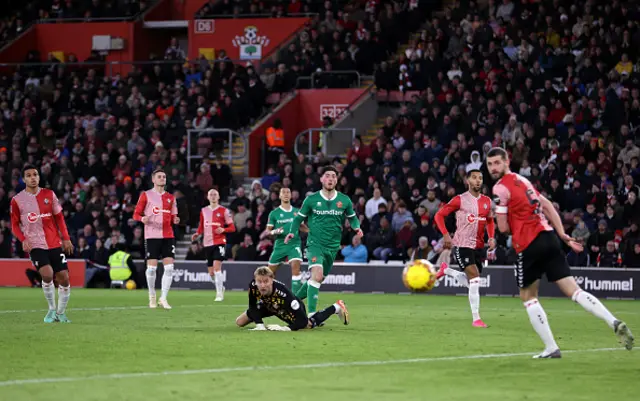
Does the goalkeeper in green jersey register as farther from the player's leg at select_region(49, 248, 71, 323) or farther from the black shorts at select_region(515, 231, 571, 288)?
the black shorts at select_region(515, 231, 571, 288)

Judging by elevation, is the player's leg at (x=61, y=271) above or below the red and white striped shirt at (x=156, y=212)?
below

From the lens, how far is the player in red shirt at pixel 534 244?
12203 millimetres

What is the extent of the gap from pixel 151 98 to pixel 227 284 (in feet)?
38.3

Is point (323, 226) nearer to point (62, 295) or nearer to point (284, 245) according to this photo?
point (62, 295)

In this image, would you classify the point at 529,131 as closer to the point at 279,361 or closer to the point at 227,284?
the point at 227,284

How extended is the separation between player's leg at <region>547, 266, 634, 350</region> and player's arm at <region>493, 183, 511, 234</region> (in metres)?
0.70

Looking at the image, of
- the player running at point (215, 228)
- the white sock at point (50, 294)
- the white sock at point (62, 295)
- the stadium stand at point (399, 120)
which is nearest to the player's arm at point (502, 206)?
the white sock at point (62, 295)

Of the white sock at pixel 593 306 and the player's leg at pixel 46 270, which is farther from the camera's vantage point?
the player's leg at pixel 46 270

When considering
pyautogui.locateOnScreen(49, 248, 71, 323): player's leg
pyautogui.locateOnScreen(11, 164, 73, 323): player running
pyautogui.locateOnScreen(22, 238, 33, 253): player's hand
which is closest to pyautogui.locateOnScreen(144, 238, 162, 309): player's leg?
pyautogui.locateOnScreen(49, 248, 71, 323): player's leg

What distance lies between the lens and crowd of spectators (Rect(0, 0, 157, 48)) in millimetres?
48562

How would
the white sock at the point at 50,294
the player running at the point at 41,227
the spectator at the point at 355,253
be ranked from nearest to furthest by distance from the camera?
the player running at the point at 41,227 → the white sock at the point at 50,294 → the spectator at the point at 355,253

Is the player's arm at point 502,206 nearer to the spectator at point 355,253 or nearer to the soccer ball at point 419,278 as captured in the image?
the soccer ball at point 419,278

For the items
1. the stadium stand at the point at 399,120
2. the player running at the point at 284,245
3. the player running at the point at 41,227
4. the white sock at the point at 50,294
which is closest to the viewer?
the player running at the point at 41,227

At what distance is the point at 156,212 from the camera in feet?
74.2
